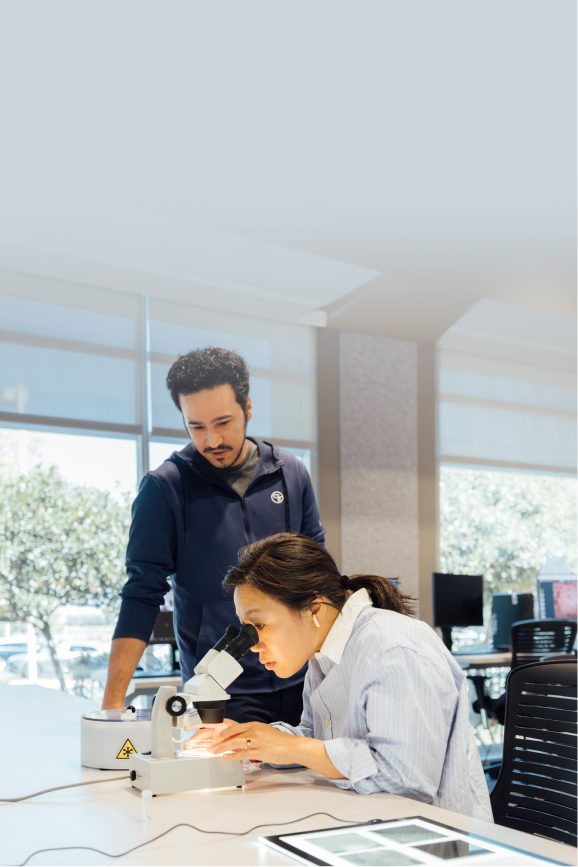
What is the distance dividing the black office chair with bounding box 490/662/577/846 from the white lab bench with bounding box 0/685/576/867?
1.36ft

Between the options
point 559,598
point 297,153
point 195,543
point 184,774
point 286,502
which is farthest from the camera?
point 559,598

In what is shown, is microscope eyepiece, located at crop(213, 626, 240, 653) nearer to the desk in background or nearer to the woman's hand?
the woman's hand

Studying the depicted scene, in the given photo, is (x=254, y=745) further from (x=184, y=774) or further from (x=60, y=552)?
(x=60, y=552)

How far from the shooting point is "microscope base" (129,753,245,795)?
4.17 ft

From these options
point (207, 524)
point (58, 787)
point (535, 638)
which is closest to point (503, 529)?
point (535, 638)

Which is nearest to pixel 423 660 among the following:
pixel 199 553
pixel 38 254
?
pixel 199 553

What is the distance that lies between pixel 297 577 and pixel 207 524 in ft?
1.92

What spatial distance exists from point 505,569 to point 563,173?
11.3 feet

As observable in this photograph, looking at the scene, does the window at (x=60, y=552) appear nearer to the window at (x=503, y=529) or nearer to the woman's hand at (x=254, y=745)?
the window at (x=503, y=529)

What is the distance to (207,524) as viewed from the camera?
1976 mm

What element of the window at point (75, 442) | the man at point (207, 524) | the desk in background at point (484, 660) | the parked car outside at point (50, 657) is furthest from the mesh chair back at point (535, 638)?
the man at point (207, 524)

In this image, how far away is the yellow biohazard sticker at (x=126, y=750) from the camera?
148 cm

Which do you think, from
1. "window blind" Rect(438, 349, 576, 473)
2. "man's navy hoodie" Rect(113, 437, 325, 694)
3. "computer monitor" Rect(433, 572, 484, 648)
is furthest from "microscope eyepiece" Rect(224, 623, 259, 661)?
"window blind" Rect(438, 349, 576, 473)

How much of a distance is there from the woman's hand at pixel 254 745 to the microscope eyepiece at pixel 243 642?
0.46ft
